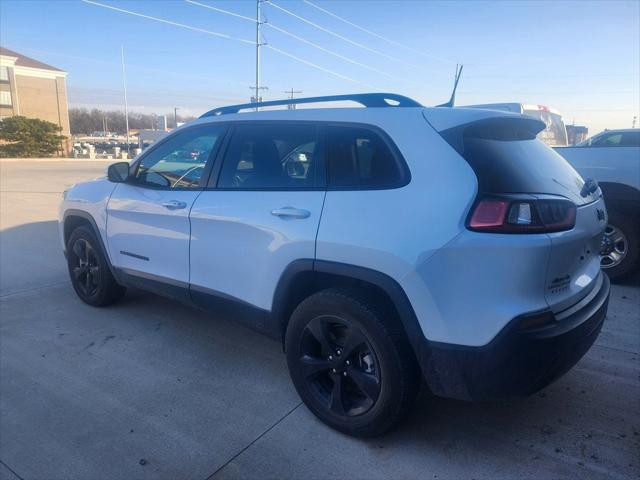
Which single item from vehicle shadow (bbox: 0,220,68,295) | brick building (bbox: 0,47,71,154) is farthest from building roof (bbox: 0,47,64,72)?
vehicle shadow (bbox: 0,220,68,295)

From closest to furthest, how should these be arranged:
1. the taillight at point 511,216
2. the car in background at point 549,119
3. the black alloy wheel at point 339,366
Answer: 1. the taillight at point 511,216
2. the black alloy wheel at point 339,366
3. the car in background at point 549,119

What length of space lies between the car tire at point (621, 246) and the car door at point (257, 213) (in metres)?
3.89

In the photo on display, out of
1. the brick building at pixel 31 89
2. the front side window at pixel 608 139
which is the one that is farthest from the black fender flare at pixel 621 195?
the brick building at pixel 31 89

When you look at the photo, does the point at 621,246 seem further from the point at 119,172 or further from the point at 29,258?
the point at 29,258

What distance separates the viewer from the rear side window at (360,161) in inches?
95.4

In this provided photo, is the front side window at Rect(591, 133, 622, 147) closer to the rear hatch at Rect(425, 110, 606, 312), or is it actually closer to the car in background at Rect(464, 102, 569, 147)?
the car in background at Rect(464, 102, 569, 147)

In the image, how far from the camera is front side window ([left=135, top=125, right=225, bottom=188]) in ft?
11.2

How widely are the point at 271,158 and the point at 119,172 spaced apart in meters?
1.69

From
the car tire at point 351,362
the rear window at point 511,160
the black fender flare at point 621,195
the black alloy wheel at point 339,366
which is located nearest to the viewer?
the rear window at point 511,160

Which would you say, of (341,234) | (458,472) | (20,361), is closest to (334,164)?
(341,234)

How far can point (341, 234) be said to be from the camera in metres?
2.48

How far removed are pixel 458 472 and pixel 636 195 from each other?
3.99m

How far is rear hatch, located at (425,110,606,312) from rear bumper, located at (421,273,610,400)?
0.12 m

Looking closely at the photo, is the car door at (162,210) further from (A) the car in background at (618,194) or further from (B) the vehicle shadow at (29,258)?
(A) the car in background at (618,194)
